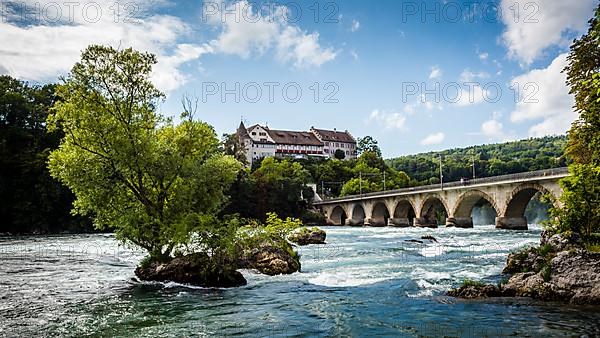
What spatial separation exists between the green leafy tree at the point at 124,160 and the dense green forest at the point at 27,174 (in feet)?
149

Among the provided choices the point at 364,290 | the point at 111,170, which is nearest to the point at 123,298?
the point at 111,170

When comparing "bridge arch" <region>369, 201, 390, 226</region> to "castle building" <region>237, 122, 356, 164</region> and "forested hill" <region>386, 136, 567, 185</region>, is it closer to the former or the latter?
"forested hill" <region>386, 136, 567, 185</region>

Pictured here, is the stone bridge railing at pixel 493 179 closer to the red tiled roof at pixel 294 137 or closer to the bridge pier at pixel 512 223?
the bridge pier at pixel 512 223

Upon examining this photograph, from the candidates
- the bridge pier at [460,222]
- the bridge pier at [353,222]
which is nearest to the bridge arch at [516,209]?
the bridge pier at [460,222]

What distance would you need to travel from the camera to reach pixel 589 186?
1425 cm

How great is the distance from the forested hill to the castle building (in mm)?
23626

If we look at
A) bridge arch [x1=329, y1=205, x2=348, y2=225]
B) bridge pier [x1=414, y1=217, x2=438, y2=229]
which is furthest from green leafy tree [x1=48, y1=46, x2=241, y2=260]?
bridge arch [x1=329, y1=205, x2=348, y2=225]

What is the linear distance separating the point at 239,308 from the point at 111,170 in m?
8.77

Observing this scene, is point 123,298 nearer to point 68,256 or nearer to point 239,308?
point 239,308

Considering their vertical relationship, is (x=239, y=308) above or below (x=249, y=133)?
below

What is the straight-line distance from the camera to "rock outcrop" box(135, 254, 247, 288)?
51.8ft

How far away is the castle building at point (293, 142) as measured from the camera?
13150cm

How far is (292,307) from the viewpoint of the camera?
1214 cm

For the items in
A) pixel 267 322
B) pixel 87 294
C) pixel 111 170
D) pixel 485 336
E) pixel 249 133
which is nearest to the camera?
pixel 485 336
